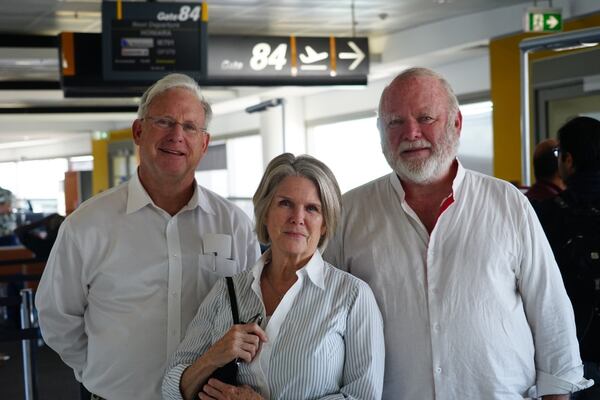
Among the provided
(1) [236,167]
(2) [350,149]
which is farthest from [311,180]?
(1) [236,167]

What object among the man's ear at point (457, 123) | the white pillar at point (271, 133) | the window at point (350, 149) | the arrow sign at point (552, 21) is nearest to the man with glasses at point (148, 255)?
the man's ear at point (457, 123)

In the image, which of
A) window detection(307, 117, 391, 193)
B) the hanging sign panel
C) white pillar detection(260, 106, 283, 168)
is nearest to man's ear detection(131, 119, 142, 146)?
the hanging sign panel

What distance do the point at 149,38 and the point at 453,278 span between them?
555 cm

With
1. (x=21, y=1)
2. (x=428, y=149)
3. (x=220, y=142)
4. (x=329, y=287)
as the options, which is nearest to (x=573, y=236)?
(x=428, y=149)

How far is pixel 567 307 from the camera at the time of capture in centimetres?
249

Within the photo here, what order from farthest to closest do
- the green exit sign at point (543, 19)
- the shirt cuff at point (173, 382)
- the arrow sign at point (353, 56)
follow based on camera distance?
the arrow sign at point (353, 56)
the green exit sign at point (543, 19)
the shirt cuff at point (173, 382)

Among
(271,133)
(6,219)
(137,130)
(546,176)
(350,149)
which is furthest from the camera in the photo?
(271,133)

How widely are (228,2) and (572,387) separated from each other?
674 cm

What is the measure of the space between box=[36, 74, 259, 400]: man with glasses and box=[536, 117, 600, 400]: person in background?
1.27 metres

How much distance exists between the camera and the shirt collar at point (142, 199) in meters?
2.69

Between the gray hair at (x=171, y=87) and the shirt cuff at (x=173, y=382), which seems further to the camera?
the gray hair at (x=171, y=87)

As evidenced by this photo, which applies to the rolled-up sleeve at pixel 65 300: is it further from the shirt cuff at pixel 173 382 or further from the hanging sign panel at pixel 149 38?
the hanging sign panel at pixel 149 38

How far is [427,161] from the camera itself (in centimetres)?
244

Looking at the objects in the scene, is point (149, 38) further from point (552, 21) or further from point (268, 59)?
point (552, 21)
